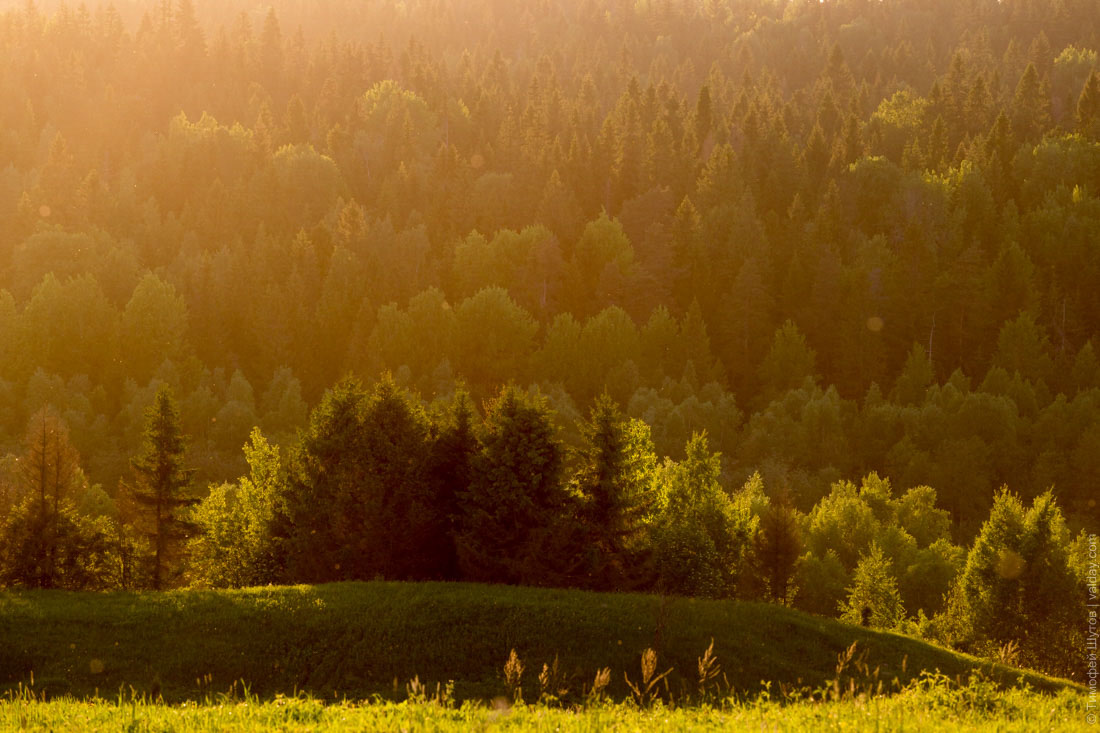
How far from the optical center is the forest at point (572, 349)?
167 feet

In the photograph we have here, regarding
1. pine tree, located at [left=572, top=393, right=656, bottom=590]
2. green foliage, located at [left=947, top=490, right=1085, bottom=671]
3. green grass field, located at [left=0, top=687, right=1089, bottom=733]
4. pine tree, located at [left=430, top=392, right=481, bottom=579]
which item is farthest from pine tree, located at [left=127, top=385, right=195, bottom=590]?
green foliage, located at [left=947, top=490, right=1085, bottom=671]

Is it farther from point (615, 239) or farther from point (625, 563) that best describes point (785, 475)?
point (625, 563)

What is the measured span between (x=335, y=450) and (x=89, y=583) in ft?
45.6

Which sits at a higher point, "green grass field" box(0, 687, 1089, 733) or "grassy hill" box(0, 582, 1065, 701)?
"green grass field" box(0, 687, 1089, 733)

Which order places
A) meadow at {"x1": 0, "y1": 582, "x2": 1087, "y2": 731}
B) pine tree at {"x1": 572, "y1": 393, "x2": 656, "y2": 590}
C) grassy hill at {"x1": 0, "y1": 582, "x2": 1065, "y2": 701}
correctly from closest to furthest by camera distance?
meadow at {"x1": 0, "y1": 582, "x2": 1087, "y2": 731} < grassy hill at {"x1": 0, "y1": 582, "x2": 1065, "y2": 701} < pine tree at {"x1": 572, "y1": 393, "x2": 656, "y2": 590}

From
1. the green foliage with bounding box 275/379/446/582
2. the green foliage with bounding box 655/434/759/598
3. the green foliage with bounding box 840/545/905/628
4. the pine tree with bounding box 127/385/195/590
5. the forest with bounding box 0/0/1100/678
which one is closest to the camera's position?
the green foliage with bounding box 275/379/446/582

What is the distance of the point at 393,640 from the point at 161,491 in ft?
101

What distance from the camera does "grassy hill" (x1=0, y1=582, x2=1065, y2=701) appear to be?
2944 cm

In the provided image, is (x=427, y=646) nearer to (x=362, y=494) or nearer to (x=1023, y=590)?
(x=362, y=494)

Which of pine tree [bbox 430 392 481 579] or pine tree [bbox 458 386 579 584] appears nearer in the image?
pine tree [bbox 458 386 579 584]

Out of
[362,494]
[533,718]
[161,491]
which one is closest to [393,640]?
[362,494]

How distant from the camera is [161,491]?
57156mm

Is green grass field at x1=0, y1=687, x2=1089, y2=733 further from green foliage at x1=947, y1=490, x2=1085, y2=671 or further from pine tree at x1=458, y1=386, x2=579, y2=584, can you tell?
green foliage at x1=947, y1=490, x2=1085, y2=671

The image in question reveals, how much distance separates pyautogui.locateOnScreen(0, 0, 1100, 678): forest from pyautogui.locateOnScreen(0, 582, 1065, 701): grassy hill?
12.1 metres
